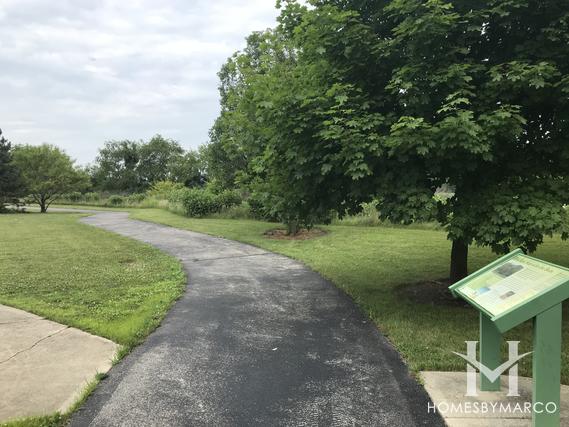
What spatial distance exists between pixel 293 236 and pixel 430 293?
7.53 metres

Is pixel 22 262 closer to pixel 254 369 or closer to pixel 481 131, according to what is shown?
pixel 254 369

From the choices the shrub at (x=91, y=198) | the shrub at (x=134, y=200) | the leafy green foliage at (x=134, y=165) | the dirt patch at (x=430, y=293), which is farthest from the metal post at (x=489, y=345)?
the leafy green foliage at (x=134, y=165)

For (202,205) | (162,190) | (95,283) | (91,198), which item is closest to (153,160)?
(91,198)

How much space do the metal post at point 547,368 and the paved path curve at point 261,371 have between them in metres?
0.69

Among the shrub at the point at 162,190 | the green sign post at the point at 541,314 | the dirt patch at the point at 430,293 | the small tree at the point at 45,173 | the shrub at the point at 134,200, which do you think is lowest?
the dirt patch at the point at 430,293

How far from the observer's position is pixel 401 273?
8.21 m

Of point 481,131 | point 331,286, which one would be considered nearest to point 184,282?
point 331,286

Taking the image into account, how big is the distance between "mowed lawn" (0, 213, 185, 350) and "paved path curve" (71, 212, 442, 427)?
0.44 m

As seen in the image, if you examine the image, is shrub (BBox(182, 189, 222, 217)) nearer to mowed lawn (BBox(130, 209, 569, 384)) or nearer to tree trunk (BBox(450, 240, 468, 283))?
mowed lawn (BBox(130, 209, 569, 384))

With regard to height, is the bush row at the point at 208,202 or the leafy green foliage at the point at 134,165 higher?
the leafy green foliage at the point at 134,165

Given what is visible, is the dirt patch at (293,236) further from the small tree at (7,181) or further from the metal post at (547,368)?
the small tree at (7,181)

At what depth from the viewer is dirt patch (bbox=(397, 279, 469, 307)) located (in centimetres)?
624

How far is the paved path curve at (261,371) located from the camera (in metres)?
3.16

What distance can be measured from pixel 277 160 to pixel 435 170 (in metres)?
2.14
